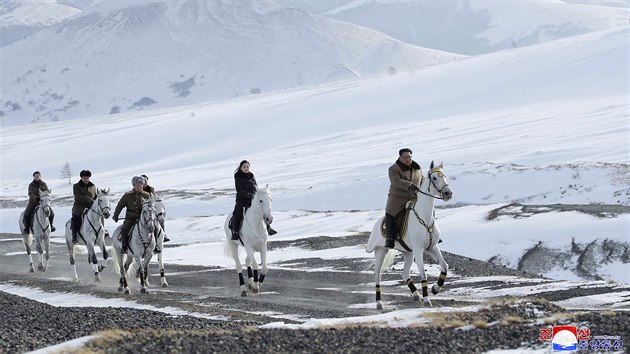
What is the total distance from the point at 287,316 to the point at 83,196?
1146 cm

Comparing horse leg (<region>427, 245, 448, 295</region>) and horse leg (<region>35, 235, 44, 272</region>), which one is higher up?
horse leg (<region>35, 235, 44, 272</region>)

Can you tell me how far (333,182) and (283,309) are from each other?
56908mm

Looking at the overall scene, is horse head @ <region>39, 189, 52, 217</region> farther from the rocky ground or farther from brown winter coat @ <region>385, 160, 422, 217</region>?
brown winter coat @ <region>385, 160, 422, 217</region>

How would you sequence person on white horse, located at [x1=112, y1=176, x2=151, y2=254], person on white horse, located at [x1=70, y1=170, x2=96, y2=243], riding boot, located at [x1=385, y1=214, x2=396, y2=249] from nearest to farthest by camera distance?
riding boot, located at [x1=385, y1=214, x2=396, y2=249], person on white horse, located at [x1=112, y1=176, x2=151, y2=254], person on white horse, located at [x1=70, y1=170, x2=96, y2=243]

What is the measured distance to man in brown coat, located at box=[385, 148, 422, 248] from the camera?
2052cm

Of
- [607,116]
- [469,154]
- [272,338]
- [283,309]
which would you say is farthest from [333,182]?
[272,338]

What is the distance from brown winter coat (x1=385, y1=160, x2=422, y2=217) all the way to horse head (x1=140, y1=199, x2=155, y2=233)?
23.9 ft

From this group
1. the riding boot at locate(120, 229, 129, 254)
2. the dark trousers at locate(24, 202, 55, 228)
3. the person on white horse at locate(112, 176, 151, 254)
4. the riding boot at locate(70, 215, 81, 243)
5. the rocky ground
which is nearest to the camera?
the rocky ground

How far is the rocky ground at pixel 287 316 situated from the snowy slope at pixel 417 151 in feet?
21.2

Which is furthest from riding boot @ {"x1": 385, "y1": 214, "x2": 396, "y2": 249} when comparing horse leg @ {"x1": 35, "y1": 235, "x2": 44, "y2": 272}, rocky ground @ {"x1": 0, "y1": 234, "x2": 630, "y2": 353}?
horse leg @ {"x1": 35, "y1": 235, "x2": 44, "y2": 272}

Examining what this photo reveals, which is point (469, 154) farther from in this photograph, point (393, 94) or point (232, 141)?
point (393, 94)

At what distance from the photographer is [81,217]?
29.1m

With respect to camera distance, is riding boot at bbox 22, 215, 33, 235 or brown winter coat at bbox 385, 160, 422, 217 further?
riding boot at bbox 22, 215, 33, 235

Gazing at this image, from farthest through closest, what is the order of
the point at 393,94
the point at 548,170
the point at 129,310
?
the point at 393,94 < the point at 548,170 < the point at 129,310
